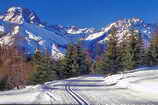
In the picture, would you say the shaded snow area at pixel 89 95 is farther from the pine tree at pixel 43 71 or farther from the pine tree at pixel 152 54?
the pine tree at pixel 152 54

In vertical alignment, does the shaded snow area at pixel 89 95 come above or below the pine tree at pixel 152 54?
below

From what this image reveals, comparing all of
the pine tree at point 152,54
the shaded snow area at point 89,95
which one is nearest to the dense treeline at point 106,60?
the pine tree at point 152,54

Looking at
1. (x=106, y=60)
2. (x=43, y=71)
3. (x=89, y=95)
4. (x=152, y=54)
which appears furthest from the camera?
(x=152, y=54)

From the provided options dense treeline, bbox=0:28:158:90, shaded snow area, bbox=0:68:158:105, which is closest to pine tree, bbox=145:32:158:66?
dense treeline, bbox=0:28:158:90

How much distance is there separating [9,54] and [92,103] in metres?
33.6

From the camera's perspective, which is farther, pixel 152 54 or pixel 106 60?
pixel 152 54

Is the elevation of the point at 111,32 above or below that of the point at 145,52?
above

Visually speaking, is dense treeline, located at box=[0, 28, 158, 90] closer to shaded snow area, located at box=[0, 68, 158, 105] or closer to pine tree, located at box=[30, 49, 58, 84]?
pine tree, located at box=[30, 49, 58, 84]

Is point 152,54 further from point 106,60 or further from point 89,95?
point 89,95

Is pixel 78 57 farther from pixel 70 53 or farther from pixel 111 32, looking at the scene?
pixel 111 32

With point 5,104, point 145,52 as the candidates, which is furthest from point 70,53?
point 5,104

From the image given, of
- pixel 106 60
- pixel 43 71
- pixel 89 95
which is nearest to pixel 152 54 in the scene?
pixel 106 60

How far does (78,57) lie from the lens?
201 ft

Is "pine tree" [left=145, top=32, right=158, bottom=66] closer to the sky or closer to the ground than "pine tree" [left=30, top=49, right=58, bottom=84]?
closer to the sky
